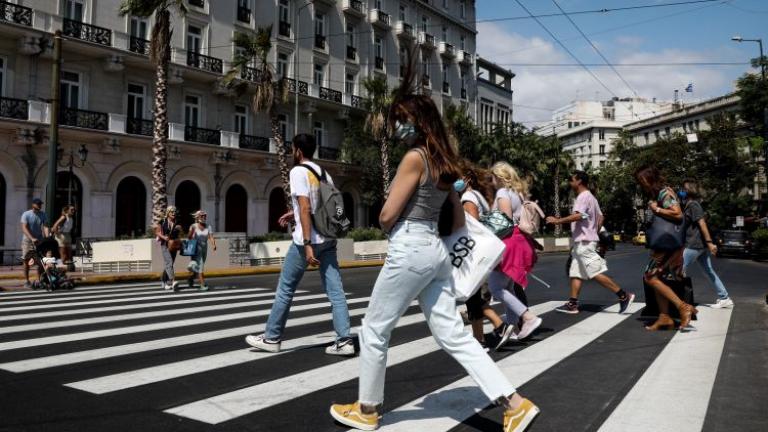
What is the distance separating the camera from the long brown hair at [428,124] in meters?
3.09

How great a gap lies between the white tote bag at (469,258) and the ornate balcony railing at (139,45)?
25536 mm

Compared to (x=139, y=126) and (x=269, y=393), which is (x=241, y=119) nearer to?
(x=139, y=126)

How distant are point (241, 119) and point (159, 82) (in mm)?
11030

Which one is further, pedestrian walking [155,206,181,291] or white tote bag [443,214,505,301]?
pedestrian walking [155,206,181,291]

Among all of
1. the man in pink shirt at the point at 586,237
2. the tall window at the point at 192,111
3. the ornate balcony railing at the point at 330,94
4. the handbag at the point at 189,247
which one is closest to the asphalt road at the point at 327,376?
the man in pink shirt at the point at 586,237

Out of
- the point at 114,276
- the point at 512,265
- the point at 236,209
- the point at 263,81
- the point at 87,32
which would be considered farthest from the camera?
the point at 236,209

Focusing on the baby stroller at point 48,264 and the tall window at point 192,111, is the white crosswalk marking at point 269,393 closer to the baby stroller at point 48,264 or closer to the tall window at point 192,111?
the baby stroller at point 48,264

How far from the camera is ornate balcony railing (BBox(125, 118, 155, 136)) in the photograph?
25094mm

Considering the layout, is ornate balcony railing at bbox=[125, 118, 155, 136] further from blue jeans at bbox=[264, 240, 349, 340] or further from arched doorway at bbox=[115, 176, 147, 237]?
blue jeans at bbox=[264, 240, 349, 340]

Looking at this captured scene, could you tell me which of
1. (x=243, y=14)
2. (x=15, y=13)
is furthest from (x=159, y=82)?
(x=243, y=14)

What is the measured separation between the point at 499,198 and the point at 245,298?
5437mm

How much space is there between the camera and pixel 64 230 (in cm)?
1441

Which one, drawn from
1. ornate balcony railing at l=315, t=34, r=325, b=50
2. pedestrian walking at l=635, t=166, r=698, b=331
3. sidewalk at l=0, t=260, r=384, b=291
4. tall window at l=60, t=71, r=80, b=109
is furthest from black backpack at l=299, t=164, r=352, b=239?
ornate balcony railing at l=315, t=34, r=325, b=50

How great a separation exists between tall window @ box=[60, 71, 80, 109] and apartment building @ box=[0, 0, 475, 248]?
54 millimetres
